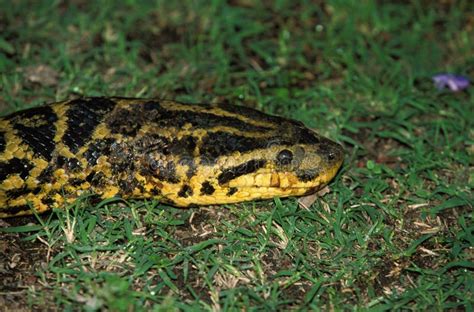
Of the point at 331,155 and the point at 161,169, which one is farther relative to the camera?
the point at 331,155

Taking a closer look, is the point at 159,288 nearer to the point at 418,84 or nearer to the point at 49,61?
the point at 49,61

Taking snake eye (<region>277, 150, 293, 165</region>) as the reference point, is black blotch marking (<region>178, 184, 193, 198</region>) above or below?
below

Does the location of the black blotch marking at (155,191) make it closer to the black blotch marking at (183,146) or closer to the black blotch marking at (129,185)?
the black blotch marking at (129,185)

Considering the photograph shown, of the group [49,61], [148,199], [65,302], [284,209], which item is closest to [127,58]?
[49,61]

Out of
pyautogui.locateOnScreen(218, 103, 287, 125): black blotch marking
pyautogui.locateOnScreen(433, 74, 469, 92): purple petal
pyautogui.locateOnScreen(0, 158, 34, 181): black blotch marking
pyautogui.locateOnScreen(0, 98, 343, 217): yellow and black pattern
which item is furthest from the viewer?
pyautogui.locateOnScreen(433, 74, 469, 92): purple petal

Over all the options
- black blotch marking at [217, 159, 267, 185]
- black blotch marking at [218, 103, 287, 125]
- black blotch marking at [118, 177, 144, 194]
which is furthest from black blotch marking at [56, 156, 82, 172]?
black blotch marking at [218, 103, 287, 125]

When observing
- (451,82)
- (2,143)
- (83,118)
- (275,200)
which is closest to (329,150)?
(275,200)

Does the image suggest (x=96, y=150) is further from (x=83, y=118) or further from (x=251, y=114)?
(x=251, y=114)

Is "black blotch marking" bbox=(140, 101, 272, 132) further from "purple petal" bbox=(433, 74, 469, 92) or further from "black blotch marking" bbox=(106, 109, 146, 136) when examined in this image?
"purple petal" bbox=(433, 74, 469, 92)
